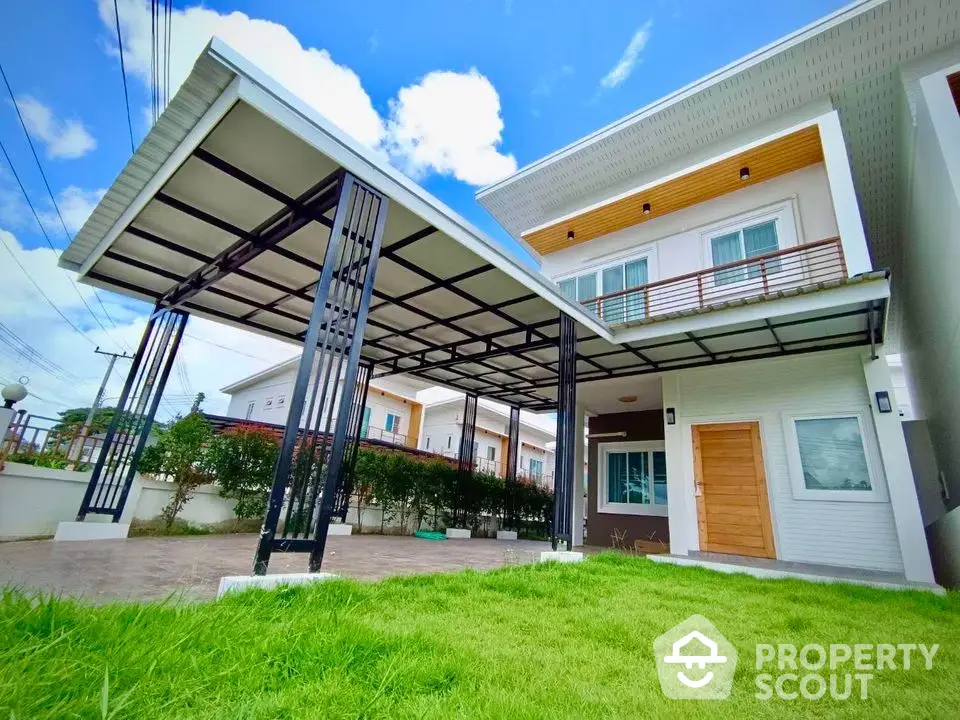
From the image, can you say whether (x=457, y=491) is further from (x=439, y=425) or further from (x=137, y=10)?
(x=439, y=425)

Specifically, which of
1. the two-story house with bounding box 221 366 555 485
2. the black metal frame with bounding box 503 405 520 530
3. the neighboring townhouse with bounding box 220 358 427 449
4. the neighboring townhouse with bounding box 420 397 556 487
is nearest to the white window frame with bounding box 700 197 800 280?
the black metal frame with bounding box 503 405 520 530

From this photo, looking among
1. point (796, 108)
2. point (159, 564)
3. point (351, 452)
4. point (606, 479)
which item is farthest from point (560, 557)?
point (796, 108)

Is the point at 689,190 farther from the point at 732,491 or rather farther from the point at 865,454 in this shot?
the point at 732,491

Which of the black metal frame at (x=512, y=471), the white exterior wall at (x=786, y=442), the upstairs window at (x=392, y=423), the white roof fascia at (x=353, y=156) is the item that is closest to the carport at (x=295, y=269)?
the white roof fascia at (x=353, y=156)

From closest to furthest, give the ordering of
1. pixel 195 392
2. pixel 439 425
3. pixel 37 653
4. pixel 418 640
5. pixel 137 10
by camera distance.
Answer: pixel 37 653 → pixel 418 640 → pixel 137 10 → pixel 439 425 → pixel 195 392

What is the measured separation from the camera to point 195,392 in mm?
28141

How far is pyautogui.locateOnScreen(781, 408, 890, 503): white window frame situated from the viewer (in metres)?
5.71

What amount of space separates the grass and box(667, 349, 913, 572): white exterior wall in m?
3.14

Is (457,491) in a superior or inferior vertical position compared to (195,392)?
inferior

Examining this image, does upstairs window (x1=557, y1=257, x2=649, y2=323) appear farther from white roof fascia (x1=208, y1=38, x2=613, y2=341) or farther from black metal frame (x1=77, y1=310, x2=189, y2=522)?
black metal frame (x1=77, y1=310, x2=189, y2=522)

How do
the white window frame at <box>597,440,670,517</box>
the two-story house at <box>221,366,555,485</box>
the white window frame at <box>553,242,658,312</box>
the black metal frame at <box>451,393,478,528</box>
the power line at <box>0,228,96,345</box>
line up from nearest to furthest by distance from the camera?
the white window frame at <box>553,242,658,312</box>
the white window frame at <box>597,440,670,517</box>
the black metal frame at <box>451,393,478,528</box>
the power line at <box>0,228,96,345</box>
the two-story house at <box>221,366,555,485</box>

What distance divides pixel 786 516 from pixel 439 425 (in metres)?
16.6

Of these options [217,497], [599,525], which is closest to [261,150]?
[217,497]

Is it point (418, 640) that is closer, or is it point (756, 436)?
point (418, 640)
